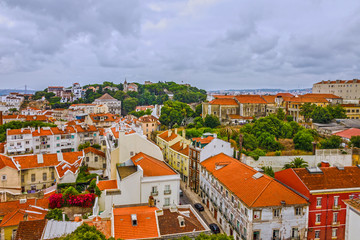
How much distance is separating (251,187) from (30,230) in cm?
1916

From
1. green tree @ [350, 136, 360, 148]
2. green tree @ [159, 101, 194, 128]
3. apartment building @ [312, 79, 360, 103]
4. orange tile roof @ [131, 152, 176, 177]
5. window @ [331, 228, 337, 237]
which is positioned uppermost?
apartment building @ [312, 79, 360, 103]

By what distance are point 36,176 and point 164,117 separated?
42196 mm

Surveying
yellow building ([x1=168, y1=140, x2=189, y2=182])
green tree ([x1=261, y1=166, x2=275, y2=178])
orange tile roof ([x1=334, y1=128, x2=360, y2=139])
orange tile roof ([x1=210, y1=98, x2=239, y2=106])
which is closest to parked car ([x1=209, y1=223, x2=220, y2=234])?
green tree ([x1=261, y1=166, x2=275, y2=178])

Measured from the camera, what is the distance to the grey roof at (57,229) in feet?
57.0

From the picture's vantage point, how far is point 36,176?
123 feet

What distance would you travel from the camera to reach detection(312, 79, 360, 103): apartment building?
95.2 m

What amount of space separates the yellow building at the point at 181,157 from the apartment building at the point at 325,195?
60.7 feet

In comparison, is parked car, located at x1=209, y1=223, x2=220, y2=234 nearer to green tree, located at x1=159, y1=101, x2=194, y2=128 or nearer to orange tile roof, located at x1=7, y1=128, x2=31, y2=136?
orange tile roof, located at x1=7, y1=128, x2=31, y2=136

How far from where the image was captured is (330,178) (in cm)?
2602

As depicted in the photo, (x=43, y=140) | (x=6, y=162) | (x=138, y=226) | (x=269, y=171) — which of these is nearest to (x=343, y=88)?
(x=269, y=171)

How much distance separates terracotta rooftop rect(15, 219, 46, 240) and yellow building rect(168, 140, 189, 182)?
25.1 metres

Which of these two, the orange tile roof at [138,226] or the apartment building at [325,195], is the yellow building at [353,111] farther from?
the orange tile roof at [138,226]

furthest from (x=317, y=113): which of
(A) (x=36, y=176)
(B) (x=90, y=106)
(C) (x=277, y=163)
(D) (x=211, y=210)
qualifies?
(B) (x=90, y=106)

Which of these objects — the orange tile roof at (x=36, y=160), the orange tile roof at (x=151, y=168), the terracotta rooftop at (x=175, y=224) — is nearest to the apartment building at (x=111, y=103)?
the orange tile roof at (x=36, y=160)
